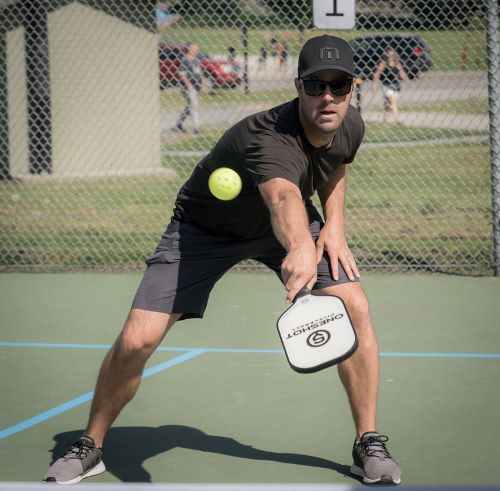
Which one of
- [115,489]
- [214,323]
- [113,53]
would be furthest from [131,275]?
[115,489]

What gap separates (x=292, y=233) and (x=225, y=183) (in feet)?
2.35

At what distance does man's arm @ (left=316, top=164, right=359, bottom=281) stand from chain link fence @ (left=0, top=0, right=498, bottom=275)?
441 cm

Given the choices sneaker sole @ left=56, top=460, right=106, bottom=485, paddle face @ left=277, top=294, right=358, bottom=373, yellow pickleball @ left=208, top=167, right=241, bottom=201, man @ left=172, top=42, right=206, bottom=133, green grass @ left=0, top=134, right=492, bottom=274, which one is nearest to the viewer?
paddle face @ left=277, top=294, right=358, bottom=373

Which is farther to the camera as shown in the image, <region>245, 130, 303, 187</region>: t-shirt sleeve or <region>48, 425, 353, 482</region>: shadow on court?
<region>48, 425, 353, 482</region>: shadow on court

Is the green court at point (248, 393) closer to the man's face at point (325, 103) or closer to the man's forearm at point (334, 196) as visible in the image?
the man's forearm at point (334, 196)

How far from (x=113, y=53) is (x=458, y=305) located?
7.74m

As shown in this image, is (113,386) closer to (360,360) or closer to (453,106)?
(360,360)

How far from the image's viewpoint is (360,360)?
4.33m

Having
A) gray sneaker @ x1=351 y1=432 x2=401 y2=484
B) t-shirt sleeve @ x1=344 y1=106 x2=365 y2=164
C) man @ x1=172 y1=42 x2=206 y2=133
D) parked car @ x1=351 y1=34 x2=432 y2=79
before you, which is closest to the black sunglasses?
t-shirt sleeve @ x1=344 y1=106 x2=365 y2=164

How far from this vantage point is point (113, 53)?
45.3 feet

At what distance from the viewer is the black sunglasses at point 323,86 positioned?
3951mm

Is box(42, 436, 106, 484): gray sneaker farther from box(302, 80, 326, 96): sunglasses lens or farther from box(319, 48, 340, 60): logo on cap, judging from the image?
box(319, 48, 340, 60): logo on cap

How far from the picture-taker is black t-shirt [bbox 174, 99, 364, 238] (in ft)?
12.8

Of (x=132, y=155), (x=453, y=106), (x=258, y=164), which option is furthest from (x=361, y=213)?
(x=453, y=106)
